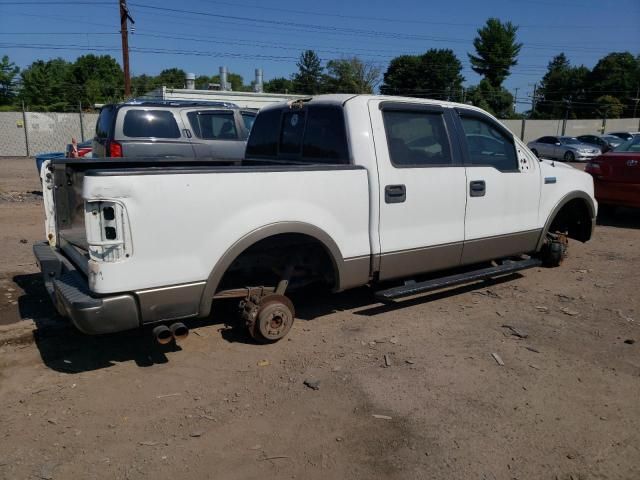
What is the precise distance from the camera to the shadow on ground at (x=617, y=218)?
380 inches

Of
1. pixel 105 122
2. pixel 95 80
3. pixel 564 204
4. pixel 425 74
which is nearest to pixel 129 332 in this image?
pixel 564 204

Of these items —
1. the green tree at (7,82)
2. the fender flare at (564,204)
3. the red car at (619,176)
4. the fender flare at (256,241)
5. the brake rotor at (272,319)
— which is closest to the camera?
the fender flare at (256,241)

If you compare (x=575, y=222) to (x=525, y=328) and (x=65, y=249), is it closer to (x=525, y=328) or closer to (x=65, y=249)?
(x=525, y=328)

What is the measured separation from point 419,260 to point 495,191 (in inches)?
46.4

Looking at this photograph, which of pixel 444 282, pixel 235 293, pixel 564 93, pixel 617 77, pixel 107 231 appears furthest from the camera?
pixel 564 93

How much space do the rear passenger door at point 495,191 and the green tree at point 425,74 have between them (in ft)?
253

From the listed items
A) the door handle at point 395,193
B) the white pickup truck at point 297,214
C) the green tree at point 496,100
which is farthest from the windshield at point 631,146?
the green tree at point 496,100

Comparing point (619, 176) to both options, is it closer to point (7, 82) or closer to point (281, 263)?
point (281, 263)

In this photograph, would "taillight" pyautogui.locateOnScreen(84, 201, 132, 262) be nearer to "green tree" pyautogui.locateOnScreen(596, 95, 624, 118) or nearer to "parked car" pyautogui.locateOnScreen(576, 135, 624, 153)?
"parked car" pyautogui.locateOnScreen(576, 135, 624, 153)

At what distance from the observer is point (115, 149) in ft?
30.3

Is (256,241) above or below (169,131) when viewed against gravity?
below

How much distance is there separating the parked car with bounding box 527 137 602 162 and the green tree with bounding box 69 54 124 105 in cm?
3903

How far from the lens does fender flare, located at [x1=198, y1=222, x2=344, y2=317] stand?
12.4 ft

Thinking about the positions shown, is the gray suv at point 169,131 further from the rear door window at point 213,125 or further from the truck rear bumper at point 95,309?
the truck rear bumper at point 95,309
